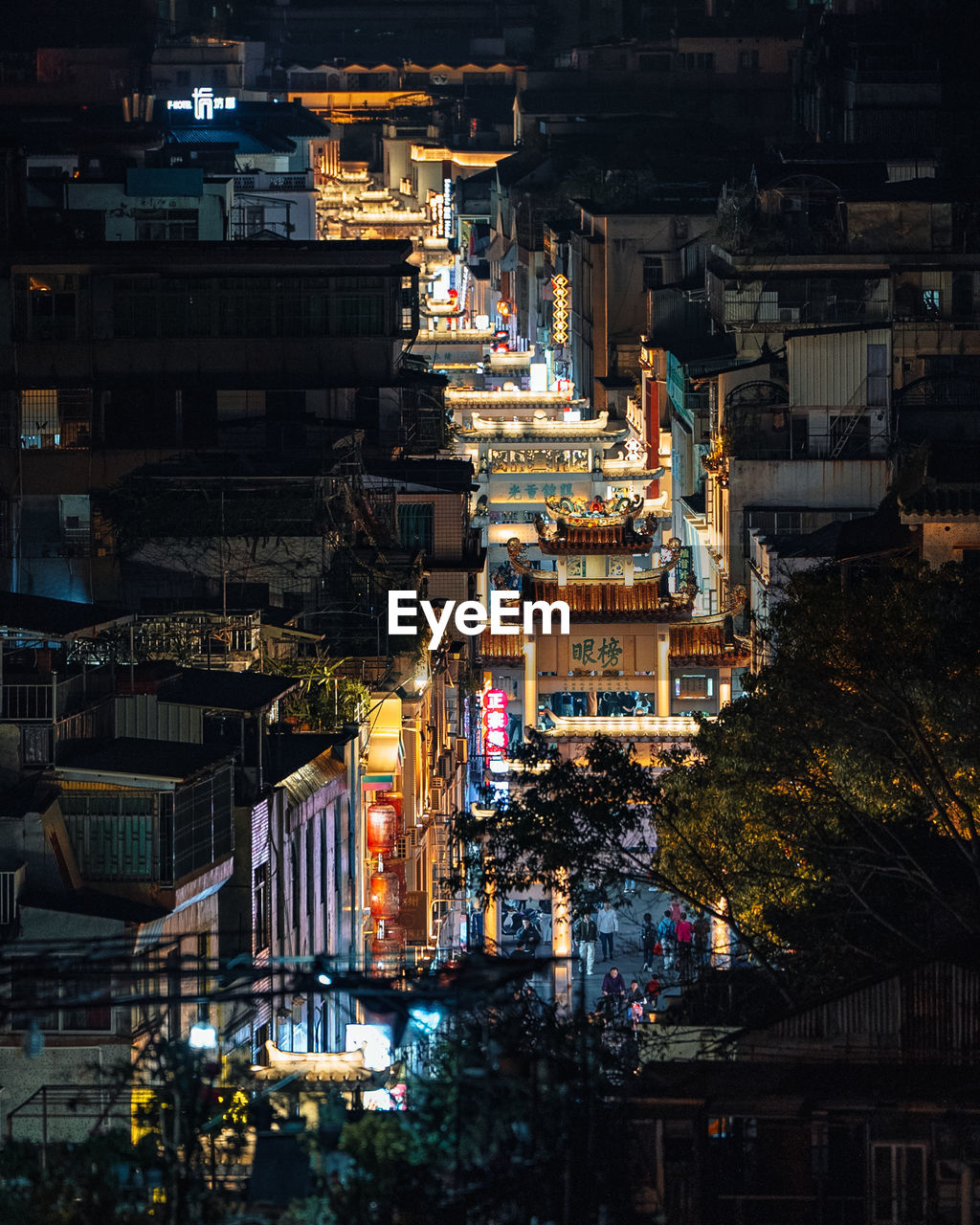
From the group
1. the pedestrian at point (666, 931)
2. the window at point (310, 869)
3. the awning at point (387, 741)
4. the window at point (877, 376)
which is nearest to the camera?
Answer: the window at point (310, 869)

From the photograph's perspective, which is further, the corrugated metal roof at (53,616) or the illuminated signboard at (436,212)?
the illuminated signboard at (436,212)

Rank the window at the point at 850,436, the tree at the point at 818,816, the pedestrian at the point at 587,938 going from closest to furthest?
1. the tree at the point at 818,816
2. the pedestrian at the point at 587,938
3. the window at the point at 850,436

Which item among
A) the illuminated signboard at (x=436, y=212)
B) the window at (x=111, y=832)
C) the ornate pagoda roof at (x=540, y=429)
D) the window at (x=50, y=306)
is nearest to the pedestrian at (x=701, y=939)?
the window at (x=111, y=832)

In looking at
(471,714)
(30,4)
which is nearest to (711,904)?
(471,714)

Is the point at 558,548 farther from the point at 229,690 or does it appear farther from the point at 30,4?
the point at 30,4

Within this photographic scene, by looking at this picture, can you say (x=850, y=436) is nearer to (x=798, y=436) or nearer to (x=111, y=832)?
(x=798, y=436)

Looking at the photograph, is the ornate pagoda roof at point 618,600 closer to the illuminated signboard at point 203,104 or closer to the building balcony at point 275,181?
the building balcony at point 275,181

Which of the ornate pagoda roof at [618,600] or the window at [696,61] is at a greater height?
the window at [696,61]
